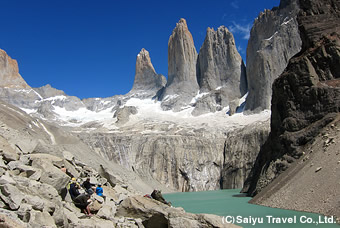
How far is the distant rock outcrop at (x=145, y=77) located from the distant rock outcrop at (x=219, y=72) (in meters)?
41.5

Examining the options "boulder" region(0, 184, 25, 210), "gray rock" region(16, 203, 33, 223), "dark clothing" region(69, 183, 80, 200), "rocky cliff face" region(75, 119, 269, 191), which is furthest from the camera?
"rocky cliff face" region(75, 119, 269, 191)

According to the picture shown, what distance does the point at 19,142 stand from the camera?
46.6ft

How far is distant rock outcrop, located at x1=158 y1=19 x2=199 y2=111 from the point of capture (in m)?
125

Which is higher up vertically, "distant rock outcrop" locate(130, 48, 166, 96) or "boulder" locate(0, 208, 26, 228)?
"distant rock outcrop" locate(130, 48, 166, 96)

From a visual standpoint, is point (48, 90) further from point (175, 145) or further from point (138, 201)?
point (138, 201)

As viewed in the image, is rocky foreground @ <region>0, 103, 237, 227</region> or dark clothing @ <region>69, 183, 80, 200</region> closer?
rocky foreground @ <region>0, 103, 237, 227</region>

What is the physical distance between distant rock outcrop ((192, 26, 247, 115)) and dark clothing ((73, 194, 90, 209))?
10196 cm

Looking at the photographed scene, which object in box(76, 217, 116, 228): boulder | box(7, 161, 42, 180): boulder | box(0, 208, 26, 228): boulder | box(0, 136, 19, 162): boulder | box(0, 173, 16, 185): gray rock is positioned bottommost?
box(76, 217, 116, 228): boulder

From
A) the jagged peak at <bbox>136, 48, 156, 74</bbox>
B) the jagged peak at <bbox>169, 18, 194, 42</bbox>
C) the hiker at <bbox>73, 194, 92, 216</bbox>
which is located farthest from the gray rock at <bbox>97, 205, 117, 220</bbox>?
the jagged peak at <bbox>136, 48, 156, 74</bbox>

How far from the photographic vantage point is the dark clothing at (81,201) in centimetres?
1116

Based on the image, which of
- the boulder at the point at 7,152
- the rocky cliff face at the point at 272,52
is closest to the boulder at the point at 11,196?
the boulder at the point at 7,152

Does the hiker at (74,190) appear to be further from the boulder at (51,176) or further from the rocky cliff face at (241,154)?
the rocky cliff face at (241,154)

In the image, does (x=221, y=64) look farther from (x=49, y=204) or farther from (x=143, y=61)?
(x=49, y=204)

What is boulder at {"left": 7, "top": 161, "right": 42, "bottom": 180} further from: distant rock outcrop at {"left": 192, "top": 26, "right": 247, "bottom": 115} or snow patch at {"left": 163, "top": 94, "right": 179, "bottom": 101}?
snow patch at {"left": 163, "top": 94, "right": 179, "bottom": 101}
